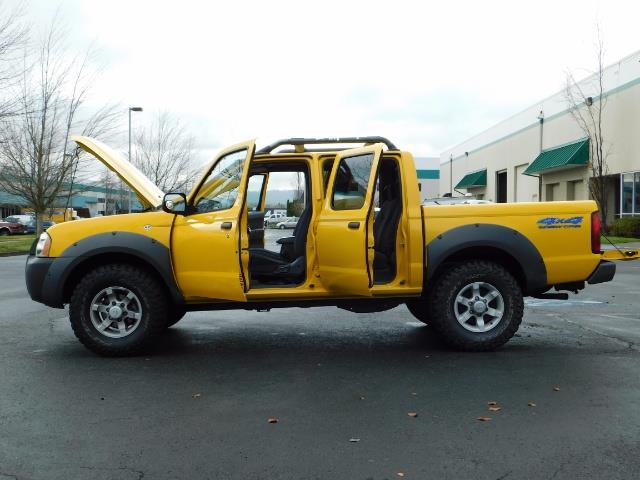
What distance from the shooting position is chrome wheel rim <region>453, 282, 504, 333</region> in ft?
21.0

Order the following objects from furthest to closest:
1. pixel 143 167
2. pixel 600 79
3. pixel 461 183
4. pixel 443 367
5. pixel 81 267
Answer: pixel 461 183
pixel 143 167
pixel 600 79
pixel 81 267
pixel 443 367

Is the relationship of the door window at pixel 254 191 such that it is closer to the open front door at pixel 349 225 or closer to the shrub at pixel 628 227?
the open front door at pixel 349 225

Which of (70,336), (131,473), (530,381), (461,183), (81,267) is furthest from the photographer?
A: (461,183)

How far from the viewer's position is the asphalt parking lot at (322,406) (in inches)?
142

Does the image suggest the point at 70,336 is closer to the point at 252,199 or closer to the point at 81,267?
the point at 81,267

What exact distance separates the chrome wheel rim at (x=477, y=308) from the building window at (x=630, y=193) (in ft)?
75.8

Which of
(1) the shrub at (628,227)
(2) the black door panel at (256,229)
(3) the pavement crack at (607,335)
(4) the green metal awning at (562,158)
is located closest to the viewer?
(3) the pavement crack at (607,335)

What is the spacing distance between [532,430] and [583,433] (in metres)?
0.30

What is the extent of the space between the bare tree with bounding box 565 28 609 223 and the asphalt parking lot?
2304cm

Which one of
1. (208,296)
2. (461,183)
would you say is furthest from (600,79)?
(208,296)

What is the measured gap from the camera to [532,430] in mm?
4117

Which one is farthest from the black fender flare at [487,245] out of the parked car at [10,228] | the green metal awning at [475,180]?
the parked car at [10,228]

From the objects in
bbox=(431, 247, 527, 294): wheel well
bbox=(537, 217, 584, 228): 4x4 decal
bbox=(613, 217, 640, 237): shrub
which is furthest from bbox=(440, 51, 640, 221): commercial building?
bbox=(431, 247, 527, 294): wheel well

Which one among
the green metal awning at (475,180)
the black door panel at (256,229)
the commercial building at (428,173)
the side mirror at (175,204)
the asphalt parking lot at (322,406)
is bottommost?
the asphalt parking lot at (322,406)
